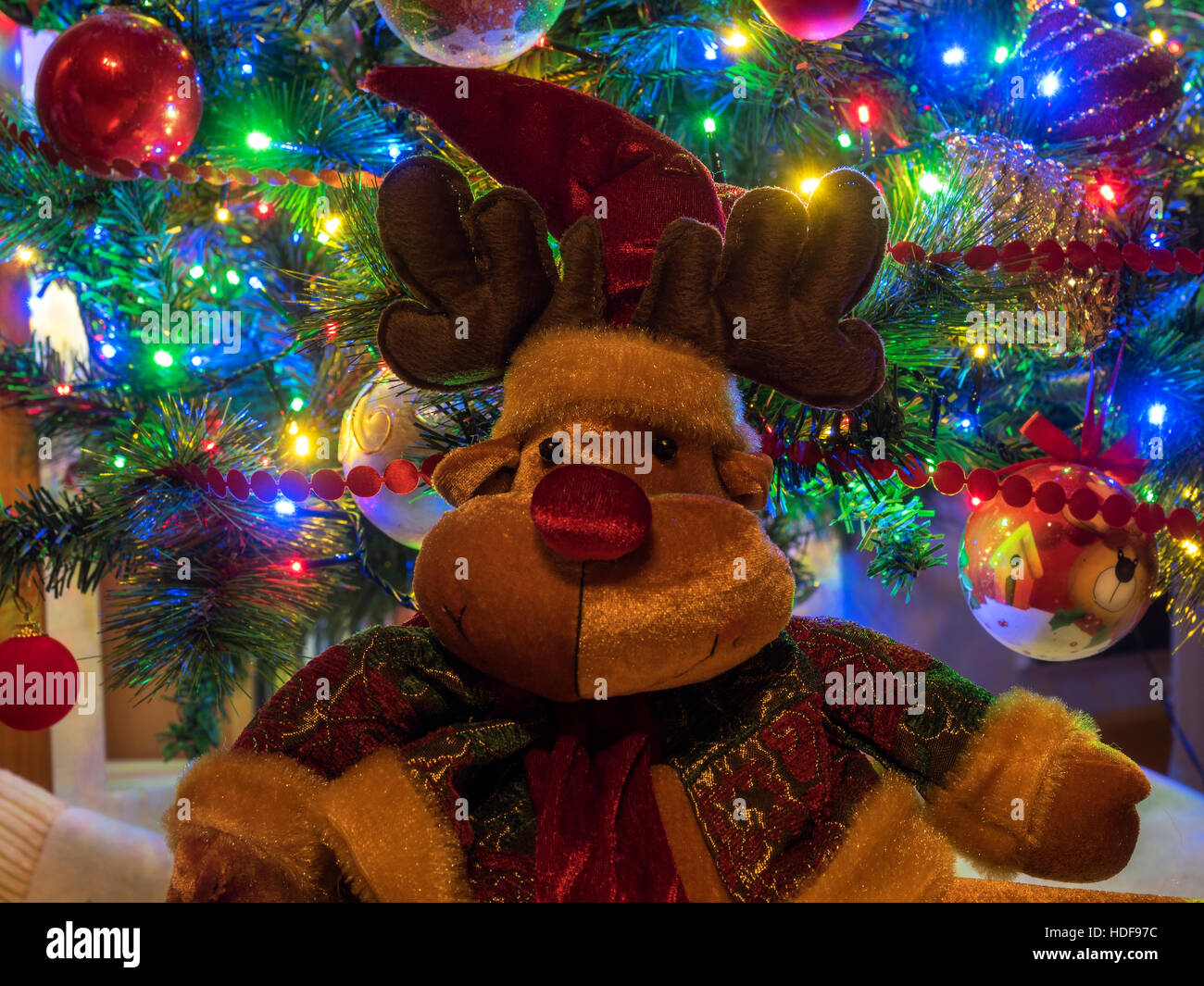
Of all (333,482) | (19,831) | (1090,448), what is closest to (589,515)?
(333,482)

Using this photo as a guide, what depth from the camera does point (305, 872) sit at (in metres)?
0.52

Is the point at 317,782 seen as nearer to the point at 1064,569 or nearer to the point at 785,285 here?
the point at 785,285

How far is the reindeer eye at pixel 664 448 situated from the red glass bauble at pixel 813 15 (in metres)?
0.35

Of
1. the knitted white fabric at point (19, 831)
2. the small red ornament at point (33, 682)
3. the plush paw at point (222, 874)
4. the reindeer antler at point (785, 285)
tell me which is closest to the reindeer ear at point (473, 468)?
the reindeer antler at point (785, 285)

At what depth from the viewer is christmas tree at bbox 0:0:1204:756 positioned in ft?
2.39

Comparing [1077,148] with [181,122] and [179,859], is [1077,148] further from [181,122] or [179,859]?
[179,859]

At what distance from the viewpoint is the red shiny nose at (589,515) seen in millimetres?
497

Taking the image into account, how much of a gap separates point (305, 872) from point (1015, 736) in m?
0.39

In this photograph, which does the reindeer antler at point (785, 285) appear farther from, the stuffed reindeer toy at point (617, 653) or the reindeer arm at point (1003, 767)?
the reindeer arm at point (1003, 767)

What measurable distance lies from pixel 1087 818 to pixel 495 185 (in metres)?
0.54

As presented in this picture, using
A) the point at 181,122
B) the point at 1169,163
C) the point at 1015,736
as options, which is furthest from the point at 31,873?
the point at 1169,163

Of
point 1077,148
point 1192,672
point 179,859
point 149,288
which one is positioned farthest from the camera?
point 1192,672

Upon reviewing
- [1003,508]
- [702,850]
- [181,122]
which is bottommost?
[702,850]

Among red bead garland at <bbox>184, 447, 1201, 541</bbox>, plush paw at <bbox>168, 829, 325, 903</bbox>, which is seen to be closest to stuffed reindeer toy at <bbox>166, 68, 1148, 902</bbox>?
plush paw at <bbox>168, 829, 325, 903</bbox>
